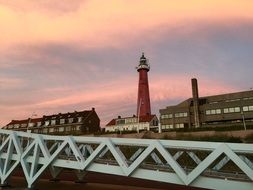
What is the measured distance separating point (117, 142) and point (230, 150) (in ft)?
42.5

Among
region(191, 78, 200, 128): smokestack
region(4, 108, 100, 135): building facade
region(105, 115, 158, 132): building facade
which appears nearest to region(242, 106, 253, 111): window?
region(191, 78, 200, 128): smokestack

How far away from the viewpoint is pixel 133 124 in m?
134

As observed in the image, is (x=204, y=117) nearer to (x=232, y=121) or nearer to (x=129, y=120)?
(x=232, y=121)

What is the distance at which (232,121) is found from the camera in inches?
4085

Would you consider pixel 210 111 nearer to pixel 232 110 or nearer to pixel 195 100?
pixel 195 100

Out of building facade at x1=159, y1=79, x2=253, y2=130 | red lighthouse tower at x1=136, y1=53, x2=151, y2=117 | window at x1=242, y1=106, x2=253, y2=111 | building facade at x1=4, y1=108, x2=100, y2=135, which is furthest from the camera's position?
building facade at x1=4, y1=108, x2=100, y2=135

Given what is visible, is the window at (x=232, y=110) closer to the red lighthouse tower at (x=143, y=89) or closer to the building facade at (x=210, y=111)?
the building facade at (x=210, y=111)

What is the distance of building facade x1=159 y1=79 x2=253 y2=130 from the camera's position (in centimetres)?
10200

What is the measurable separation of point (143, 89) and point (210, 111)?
22552 millimetres

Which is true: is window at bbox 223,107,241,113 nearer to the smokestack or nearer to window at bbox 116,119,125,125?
the smokestack

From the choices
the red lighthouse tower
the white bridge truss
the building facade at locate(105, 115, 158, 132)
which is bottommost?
the white bridge truss

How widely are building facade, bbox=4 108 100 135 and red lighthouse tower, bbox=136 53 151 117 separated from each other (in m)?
24.8

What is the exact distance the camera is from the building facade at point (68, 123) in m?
136

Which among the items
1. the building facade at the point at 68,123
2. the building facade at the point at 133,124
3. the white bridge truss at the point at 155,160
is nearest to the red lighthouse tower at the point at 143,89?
the building facade at the point at 133,124
